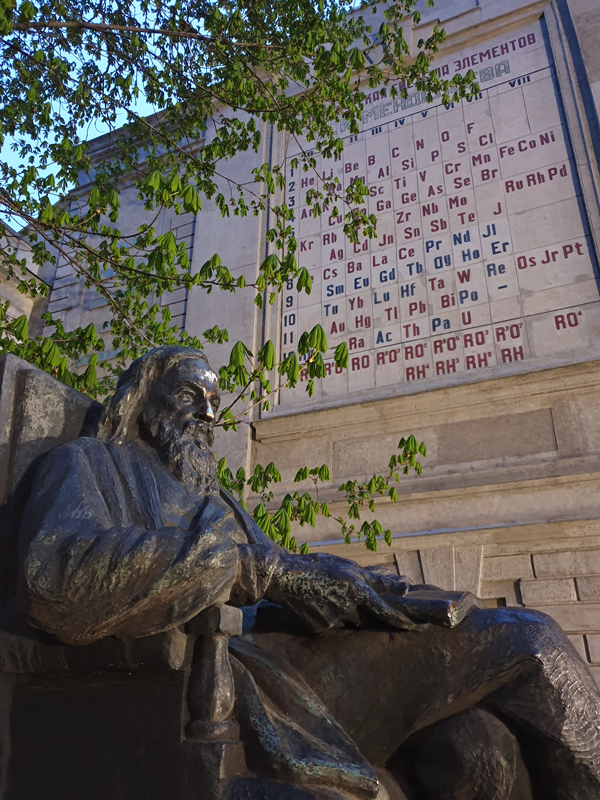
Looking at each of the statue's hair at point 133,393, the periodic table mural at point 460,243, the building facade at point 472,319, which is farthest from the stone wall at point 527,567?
the statue's hair at point 133,393

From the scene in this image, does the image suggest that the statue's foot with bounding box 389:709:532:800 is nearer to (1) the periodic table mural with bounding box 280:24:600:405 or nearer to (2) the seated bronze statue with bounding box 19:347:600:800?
(2) the seated bronze statue with bounding box 19:347:600:800

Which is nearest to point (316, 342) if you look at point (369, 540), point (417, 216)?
point (369, 540)

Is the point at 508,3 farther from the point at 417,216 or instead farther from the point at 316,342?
the point at 316,342

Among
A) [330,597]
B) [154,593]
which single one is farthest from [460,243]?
[154,593]

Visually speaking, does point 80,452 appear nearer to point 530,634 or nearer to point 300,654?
point 300,654

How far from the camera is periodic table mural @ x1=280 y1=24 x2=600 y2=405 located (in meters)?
7.11

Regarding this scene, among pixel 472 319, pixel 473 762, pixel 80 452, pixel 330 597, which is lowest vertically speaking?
pixel 473 762

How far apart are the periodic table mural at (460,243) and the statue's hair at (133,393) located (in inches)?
208

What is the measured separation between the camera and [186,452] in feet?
6.77

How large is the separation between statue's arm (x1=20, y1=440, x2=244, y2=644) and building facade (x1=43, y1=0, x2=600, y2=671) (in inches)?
212

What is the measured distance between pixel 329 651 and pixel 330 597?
0.49 feet

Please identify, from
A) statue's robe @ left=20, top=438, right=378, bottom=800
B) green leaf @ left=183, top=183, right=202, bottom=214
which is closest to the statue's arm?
statue's robe @ left=20, top=438, right=378, bottom=800

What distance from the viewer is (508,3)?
8.72 meters

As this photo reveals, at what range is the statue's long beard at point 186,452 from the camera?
2037 millimetres
